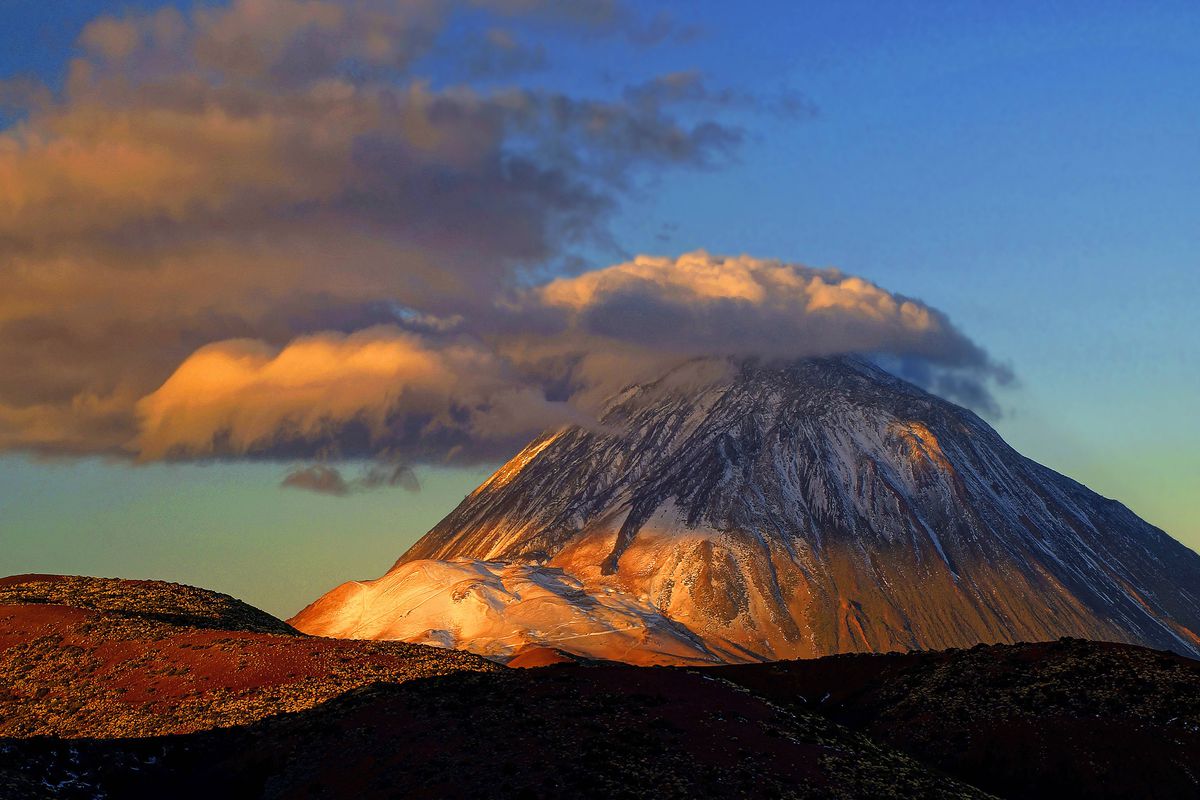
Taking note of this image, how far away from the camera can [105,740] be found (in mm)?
75562

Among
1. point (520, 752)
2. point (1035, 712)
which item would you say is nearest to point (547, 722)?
point (520, 752)

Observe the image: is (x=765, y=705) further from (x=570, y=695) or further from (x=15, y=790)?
(x=15, y=790)

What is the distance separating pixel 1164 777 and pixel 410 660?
50.8 metres

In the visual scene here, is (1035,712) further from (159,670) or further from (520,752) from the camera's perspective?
(159,670)

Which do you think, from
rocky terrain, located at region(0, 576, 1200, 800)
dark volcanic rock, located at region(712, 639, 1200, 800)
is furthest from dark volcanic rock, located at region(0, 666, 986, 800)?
dark volcanic rock, located at region(712, 639, 1200, 800)

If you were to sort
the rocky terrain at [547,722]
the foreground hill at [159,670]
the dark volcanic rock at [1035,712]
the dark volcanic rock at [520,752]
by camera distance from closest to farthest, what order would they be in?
the dark volcanic rock at [520,752] < the rocky terrain at [547,722] < the dark volcanic rock at [1035,712] < the foreground hill at [159,670]

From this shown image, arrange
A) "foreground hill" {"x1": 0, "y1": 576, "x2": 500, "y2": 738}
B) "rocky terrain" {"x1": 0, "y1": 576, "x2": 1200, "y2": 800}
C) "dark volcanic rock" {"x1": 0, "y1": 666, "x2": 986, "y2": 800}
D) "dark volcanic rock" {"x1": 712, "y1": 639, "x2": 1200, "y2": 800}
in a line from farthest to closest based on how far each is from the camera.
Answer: "foreground hill" {"x1": 0, "y1": 576, "x2": 500, "y2": 738} → "dark volcanic rock" {"x1": 712, "y1": 639, "x2": 1200, "y2": 800} → "rocky terrain" {"x1": 0, "y1": 576, "x2": 1200, "y2": 800} → "dark volcanic rock" {"x1": 0, "y1": 666, "x2": 986, "y2": 800}

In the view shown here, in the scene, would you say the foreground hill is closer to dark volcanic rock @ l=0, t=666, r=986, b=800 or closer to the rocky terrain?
the rocky terrain

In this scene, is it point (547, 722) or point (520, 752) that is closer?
point (520, 752)

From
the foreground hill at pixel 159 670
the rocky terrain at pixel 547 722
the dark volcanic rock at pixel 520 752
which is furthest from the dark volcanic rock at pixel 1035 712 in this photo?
the foreground hill at pixel 159 670

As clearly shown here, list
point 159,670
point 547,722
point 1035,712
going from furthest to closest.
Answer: point 159,670 → point 1035,712 → point 547,722

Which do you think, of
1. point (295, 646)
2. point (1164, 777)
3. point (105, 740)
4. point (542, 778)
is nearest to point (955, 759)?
point (1164, 777)

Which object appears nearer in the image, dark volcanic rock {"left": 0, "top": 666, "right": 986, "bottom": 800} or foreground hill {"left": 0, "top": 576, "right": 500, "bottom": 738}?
dark volcanic rock {"left": 0, "top": 666, "right": 986, "bottom": 800}

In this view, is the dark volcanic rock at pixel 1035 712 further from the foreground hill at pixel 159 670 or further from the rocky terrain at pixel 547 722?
the foreground hill at pixel 159 670
